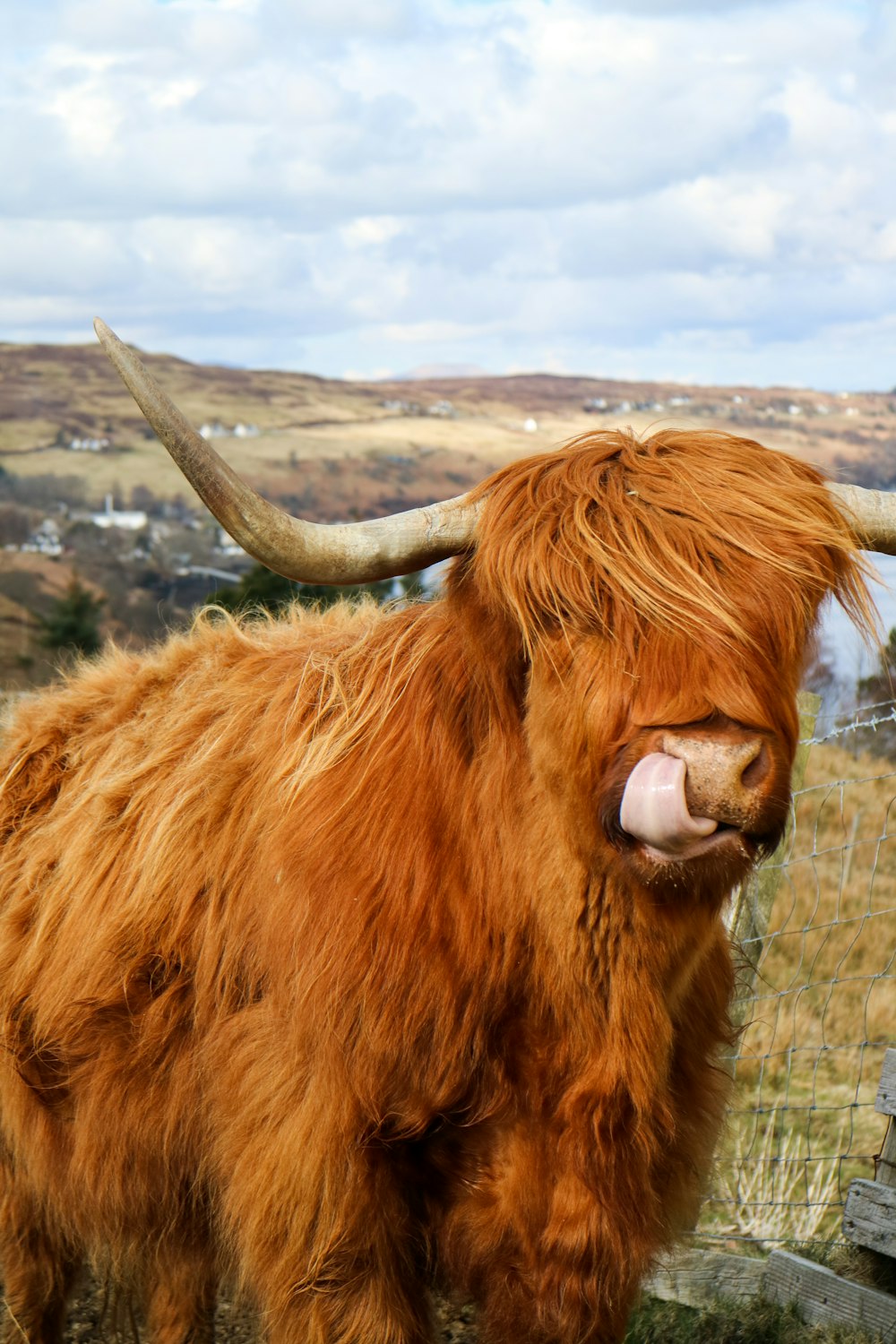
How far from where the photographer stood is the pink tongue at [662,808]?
1.93m

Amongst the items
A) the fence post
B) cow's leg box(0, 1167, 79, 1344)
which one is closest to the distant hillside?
the fence post

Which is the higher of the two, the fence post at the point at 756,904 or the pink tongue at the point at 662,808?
the pink tongue at the point at 662,808

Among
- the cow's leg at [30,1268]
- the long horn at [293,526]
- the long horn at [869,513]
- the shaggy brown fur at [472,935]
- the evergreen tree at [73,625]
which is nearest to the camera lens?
the long horn at [293,526]

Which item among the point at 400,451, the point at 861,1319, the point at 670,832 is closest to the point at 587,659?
the point at 670,832

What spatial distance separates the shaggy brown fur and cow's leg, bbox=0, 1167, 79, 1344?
0.67 metres

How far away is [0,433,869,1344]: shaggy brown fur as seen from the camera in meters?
2.21

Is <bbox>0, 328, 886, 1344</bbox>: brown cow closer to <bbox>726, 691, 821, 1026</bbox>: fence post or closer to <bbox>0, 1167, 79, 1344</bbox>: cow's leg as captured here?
<bbox>0, 1167, 79, 1344</bbox>: cow's leg

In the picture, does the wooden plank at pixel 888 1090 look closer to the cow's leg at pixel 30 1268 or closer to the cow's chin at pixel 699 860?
the cow's chin at pixel 699 860

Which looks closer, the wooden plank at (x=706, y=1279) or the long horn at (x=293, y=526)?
the long horn at (x=293, y=526)

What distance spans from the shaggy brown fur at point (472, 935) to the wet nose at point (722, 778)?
4 cm

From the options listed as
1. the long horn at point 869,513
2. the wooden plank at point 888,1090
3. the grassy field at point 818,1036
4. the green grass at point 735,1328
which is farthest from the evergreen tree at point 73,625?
the long horn at point 869,513

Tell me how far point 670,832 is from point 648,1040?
2.10ft

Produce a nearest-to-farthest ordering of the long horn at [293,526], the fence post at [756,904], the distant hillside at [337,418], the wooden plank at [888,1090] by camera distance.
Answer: the long horn at [293,526]
the wooden plank at [888,1090]
the fence post at [756,904]
the distant hillside at [337,418]

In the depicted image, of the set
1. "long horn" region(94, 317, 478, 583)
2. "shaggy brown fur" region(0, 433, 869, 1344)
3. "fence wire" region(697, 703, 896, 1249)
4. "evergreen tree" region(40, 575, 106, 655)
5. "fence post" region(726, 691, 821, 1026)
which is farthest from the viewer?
"evergreen tree" region(40, 575, 106, 655)
